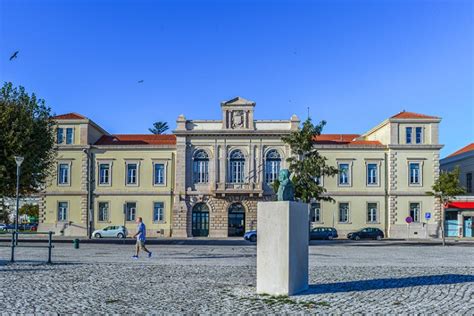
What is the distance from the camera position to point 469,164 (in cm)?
5378

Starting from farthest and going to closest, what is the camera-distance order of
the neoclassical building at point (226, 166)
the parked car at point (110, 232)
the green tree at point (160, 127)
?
the green tree at point (160, 127) → the neoclassical building at point (226, 166) → the parked car at point (110, 232)

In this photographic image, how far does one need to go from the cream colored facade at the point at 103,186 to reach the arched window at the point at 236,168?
552cm

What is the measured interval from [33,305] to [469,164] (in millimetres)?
51453

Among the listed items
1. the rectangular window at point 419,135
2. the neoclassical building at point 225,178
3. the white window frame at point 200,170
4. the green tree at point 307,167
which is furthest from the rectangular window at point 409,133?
the white window frame at point 200,170

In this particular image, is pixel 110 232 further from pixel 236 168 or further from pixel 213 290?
pixel 213 290

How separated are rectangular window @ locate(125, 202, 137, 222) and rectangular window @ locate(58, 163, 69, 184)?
6.18m

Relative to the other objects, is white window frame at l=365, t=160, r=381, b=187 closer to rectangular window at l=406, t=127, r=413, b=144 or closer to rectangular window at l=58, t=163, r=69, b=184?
rectangular window at l=406, t=127, r=413, b=144

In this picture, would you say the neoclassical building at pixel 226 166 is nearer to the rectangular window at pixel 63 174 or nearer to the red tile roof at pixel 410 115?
the red tile roof at pixel 410 115

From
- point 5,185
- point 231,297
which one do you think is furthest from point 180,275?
point 5,185

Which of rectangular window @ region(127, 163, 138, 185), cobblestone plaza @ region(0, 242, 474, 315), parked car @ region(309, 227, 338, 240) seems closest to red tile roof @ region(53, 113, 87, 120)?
rectangular window @ region(127, 163, 138, 185)

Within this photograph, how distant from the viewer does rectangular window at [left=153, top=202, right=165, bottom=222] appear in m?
50.4

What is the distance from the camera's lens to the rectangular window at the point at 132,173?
50.6 m

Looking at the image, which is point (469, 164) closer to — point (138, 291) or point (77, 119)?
point (77, 119)

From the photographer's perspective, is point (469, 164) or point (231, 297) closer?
point (231, 297)
